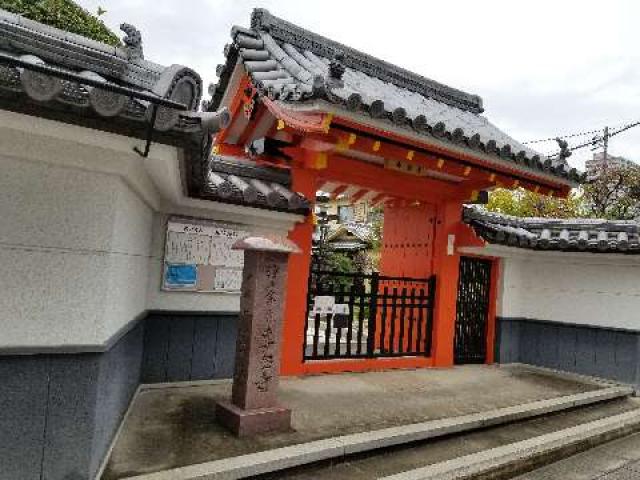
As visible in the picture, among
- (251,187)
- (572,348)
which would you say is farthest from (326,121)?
(572,348)

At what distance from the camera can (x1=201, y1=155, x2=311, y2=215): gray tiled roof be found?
646 centimetres

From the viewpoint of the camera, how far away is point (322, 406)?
6254 millimetres

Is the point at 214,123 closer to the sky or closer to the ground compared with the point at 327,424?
closer to the sky

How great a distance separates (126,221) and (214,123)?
1.62m

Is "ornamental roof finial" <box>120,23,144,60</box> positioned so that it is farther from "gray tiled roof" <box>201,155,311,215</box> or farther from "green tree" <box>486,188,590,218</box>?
"green tree" <box>486,188,590,218</box>

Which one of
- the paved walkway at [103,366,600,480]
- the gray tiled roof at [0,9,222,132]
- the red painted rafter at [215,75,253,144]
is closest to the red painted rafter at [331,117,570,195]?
the red painted rafter at [215,75,253,144]

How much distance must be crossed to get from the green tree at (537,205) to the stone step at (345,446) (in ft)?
63.7

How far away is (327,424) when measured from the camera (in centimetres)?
555

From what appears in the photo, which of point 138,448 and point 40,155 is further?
point 138,448

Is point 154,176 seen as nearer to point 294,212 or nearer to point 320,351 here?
point 294,212

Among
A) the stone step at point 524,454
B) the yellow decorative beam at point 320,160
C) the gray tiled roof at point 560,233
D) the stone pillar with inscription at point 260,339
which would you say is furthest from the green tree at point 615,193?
the stone pillar with inscription at point 260,339

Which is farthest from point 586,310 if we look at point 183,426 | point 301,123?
point 183,426

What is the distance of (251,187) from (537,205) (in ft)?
71.4

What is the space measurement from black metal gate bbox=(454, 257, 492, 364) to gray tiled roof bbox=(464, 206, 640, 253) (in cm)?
81
